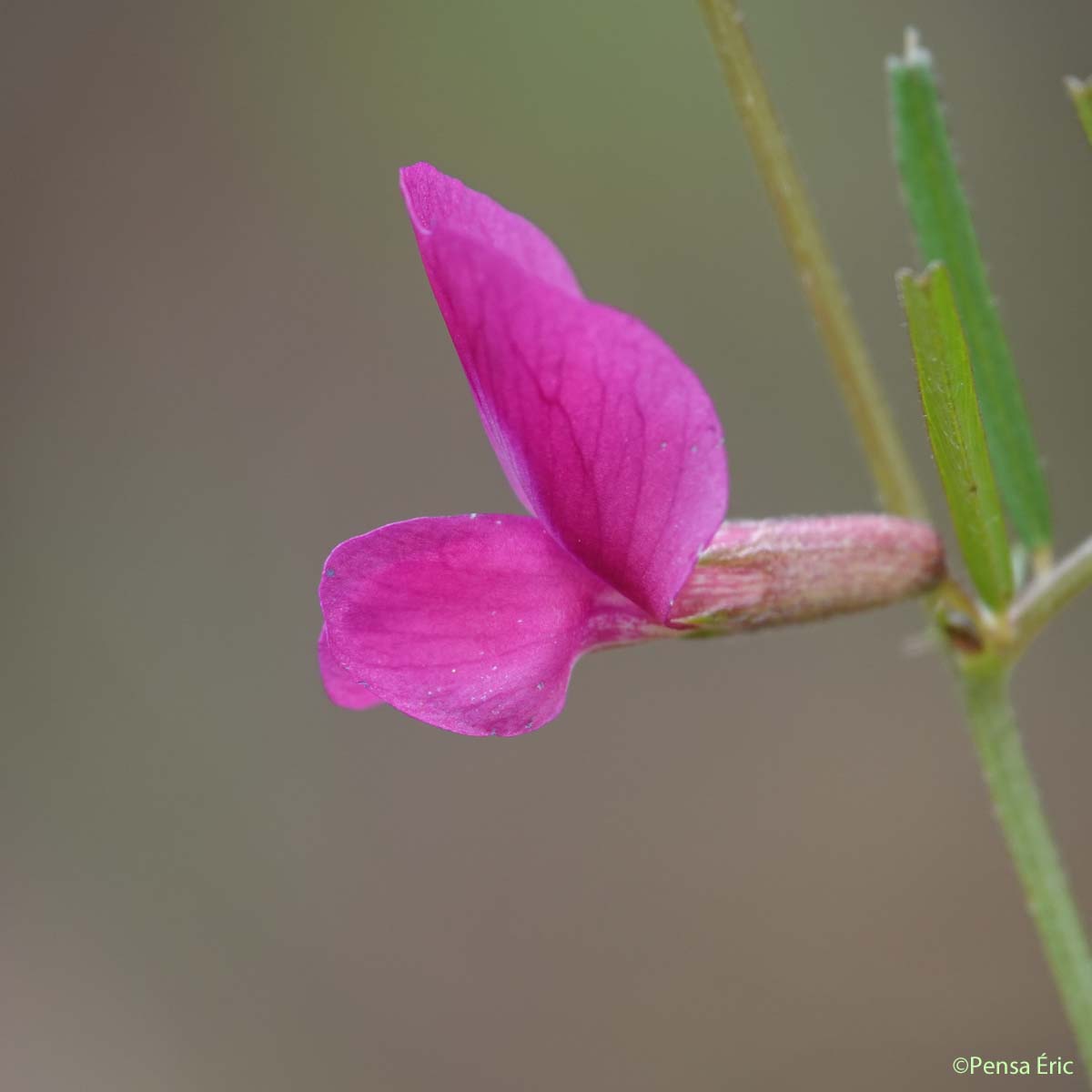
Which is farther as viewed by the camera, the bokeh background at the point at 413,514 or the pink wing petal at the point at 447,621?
the bokeh background at the point at 413,514

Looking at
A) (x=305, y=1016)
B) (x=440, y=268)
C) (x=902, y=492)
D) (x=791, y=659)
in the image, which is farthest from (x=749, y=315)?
(x=440, y=268)

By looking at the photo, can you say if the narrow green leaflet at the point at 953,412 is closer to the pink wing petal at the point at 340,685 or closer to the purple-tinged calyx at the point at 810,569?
the purple-tinged calyx at the point at 810,569

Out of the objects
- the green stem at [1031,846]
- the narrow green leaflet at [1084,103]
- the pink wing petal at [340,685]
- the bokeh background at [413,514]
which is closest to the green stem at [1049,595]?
the green stem at [1031,846]

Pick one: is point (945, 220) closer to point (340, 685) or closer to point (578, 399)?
point (578, 399)

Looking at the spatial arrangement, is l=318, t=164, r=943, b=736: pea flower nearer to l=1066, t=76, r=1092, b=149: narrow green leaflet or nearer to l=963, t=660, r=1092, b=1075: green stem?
l=963, t=660, r=1092, b=1075: green stem

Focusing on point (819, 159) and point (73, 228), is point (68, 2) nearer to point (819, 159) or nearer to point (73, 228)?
point (73, 228)

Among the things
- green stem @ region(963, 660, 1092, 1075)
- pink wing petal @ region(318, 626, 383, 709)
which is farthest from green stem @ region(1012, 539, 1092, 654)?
pink wing petal @ region(318, 626, 383, 709)
